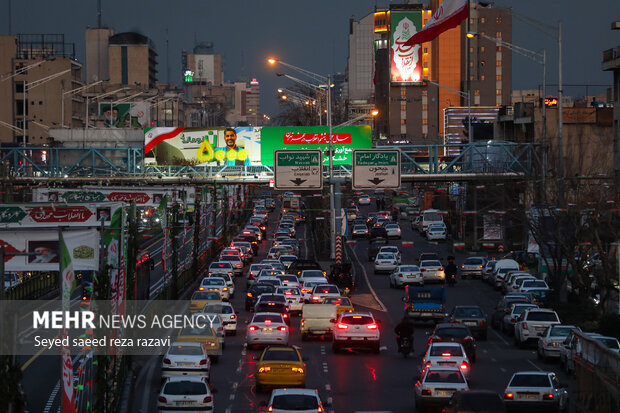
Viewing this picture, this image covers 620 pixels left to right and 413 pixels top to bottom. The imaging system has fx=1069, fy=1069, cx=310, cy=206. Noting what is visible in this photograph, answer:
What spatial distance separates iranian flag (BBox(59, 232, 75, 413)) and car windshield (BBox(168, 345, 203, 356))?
6658mm

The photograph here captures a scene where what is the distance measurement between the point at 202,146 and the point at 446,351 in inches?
1426

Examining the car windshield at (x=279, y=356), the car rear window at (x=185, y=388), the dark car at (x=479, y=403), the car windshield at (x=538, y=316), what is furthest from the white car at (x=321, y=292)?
the dark car at (x=479, y=403)

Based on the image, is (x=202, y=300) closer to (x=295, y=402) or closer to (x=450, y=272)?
(x=450, y=272)

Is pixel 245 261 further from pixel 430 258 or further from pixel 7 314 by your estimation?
pixel 7 314

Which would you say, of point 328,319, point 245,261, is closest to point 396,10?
point 245,261

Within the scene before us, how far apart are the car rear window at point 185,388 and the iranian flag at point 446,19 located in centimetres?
4012

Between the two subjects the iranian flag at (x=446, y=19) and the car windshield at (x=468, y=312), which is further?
the iranian flag at (x=446, y=19)

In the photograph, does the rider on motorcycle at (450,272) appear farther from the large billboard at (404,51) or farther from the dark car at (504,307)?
the large billboard at (404,51)

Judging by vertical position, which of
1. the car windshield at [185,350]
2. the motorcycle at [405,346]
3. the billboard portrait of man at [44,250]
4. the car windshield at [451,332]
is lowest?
the motorcycle at [405,346]

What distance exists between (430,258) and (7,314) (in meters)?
47.0

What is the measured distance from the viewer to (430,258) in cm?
6284

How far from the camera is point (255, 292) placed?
46.1m

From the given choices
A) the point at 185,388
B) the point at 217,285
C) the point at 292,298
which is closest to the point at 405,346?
the point at 185,388

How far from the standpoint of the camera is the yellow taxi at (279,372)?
25422 mm
